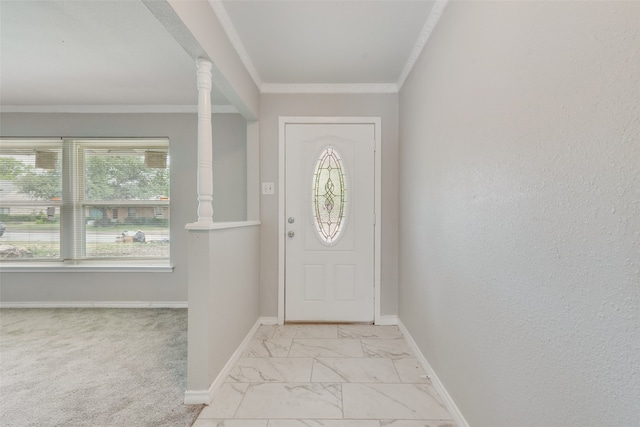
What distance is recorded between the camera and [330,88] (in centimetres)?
273

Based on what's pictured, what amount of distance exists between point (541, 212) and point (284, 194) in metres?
2.16

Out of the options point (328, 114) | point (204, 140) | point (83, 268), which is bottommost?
point (83, 268)

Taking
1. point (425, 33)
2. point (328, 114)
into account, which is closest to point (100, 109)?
point (328, 114)

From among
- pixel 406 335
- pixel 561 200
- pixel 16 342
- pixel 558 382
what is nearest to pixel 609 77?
pixel 561 200

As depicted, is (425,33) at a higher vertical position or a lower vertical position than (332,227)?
higher

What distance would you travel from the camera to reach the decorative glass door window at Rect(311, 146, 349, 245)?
9.16 feet

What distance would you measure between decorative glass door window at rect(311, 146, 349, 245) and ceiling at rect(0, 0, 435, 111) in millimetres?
778

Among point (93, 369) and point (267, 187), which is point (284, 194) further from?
point (93, 369)

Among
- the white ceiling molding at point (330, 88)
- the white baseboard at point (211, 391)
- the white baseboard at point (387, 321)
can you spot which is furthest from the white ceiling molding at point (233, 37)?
the white baseboard at point (387, 321)

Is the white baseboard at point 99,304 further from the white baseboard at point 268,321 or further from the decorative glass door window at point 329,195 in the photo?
the decorative glass door window at point 329,195

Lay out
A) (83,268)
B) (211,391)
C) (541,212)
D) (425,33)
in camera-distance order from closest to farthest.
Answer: (541,212), (211,391), (425,33), (83,268)

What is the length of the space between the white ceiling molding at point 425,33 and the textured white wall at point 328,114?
0.42 metres

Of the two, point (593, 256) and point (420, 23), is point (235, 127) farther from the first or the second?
point (593, 256)

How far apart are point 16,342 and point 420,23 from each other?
3996mm
